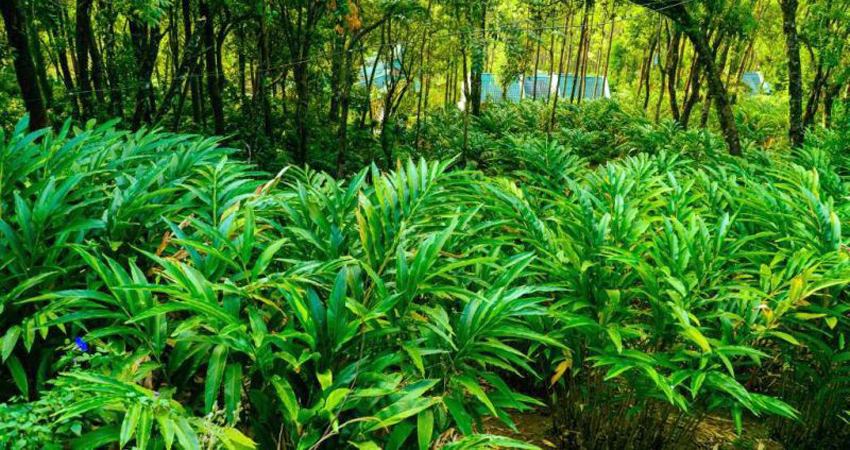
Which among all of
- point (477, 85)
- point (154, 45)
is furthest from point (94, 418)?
point (477, 85)

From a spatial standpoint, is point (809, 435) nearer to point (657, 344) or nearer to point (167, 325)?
point (657, 344)

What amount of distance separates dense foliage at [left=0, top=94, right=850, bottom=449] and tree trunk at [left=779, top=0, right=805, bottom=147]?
179 inches

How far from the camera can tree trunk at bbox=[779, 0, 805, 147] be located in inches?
254

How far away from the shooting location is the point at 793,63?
661 centimetres

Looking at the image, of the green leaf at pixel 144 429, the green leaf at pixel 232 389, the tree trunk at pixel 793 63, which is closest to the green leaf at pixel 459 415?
the green leaf at pixel 232 389

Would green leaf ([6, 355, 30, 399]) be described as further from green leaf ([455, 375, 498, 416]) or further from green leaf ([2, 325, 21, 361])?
green leaf ([455, 375, 498, 416])

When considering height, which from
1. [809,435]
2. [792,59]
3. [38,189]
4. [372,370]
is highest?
[792,59]

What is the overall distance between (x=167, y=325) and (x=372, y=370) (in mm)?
787

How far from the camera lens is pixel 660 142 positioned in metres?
9.18

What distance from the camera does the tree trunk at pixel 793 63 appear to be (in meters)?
6.46

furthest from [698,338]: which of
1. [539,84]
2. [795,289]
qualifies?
[539,84]

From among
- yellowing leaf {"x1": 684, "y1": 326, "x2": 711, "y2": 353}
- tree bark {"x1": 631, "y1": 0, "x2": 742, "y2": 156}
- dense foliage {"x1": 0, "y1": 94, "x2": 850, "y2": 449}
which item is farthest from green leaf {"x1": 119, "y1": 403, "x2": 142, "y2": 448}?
tree bark {"x1": 631, "y1": 0, "x2": 742, "y2": 156}

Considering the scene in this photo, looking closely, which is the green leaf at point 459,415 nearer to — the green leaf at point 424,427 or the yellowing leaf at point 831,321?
the green leaf at point 424,427

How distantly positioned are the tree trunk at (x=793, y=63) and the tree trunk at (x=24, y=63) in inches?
322
